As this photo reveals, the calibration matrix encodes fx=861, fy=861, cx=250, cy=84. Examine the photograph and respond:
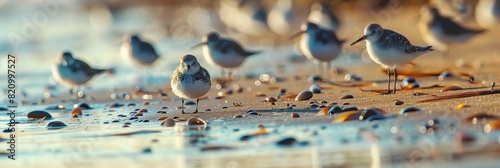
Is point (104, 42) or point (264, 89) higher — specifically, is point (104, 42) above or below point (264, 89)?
above

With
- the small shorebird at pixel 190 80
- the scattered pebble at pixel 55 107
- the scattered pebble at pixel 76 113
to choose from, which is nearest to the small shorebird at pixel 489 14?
the small shorebird at pixel 190 80

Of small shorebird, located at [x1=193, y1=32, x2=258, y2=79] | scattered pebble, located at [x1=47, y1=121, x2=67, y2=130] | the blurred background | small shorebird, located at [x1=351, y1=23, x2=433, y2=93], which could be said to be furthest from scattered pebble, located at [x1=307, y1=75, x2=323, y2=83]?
scattered pebble, located at [x1=47, y1=121, x2=67, y2=130]

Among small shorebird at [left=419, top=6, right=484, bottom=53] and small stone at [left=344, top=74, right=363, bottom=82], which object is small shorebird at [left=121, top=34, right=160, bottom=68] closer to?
small stone at [left=344, top=74, right=363, bottom=82]

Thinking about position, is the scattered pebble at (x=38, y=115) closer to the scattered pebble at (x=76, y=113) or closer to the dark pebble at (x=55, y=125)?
the scattered pebble at (x=76, y=113)

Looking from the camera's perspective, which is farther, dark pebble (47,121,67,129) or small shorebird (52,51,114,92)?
small shorebird (52,51,114,92)

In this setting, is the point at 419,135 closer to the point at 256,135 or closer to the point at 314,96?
the point at 256,135

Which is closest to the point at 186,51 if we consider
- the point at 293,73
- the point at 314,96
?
the point at 293,73

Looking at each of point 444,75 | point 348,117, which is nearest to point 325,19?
point 444,75
